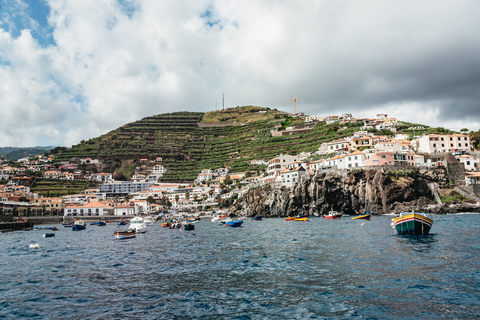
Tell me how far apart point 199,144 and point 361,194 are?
118m

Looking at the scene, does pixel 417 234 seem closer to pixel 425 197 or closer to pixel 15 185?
pixel 425 197

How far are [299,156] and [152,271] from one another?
93.0 metres

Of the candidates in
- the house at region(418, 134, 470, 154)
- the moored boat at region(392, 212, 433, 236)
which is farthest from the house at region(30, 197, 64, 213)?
the house at region(418, 134, 470, 154)

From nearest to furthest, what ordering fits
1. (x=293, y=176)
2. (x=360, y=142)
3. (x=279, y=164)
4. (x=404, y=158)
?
(x=404, y=158), (x=293, y=176), (x=360, y=142), (x=279, y=164)

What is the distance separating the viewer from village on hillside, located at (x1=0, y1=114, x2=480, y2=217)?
7650 centimetres

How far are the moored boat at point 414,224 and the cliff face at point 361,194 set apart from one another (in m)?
36.2

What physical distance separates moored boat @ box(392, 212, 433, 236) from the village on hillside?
145ft

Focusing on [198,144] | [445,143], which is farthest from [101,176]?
[445,143]

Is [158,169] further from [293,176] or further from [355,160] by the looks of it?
[355,160]

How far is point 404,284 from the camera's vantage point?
41.9 ft

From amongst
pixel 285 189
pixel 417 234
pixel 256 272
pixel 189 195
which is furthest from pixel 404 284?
pixel 189 195

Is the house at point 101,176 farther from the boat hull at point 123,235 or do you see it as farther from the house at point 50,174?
the boat hull at point 123,235

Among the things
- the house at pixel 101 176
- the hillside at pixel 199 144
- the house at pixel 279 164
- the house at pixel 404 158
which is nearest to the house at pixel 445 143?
the house at pixel 404 158

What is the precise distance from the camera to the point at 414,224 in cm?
2712
